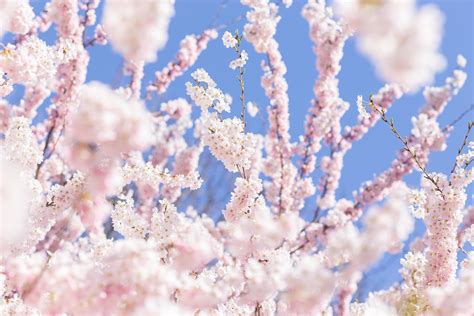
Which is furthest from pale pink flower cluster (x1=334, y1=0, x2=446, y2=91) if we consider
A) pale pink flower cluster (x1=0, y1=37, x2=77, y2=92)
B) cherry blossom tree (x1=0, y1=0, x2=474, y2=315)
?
pale pink flower cluster (x1=0, y1=37, x2=77, y2=92)

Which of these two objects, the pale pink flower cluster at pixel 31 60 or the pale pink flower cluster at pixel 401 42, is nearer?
the pale pink flower cluster at pixel 401 42

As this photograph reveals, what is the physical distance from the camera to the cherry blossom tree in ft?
5.34

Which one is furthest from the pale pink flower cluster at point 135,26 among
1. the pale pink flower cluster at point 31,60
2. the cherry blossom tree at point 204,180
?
the pale pink flower cluster at point 31,60

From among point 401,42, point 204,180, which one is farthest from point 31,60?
point 401,42

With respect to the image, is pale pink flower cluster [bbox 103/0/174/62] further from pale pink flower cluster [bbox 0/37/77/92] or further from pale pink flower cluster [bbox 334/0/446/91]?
pale pink flower cluster [bbox 0/37/77/92]

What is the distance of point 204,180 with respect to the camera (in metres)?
5.00

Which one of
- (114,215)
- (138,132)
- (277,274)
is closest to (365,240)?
(277,274)

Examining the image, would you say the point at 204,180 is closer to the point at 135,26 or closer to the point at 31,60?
the point at 31,60

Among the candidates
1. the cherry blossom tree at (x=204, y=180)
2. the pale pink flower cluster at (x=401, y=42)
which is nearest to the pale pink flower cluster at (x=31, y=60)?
the cherry blossom tree at (x=204, y=180)

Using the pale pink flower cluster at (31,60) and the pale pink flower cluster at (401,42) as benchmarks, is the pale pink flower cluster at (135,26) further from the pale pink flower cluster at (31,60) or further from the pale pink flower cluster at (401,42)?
the pale pink flower cluster at (31,60)

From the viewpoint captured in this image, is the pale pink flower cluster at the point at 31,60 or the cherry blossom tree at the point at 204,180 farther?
the pale pink flower cluster at the point at 31,60

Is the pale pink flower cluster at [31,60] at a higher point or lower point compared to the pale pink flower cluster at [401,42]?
higher

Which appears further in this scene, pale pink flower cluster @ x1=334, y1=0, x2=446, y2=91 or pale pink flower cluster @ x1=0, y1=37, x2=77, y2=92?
pale pink flower cluster @ x1=0, y1=37, x2=77, y2=92

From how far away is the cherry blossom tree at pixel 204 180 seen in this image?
5.34 ft
